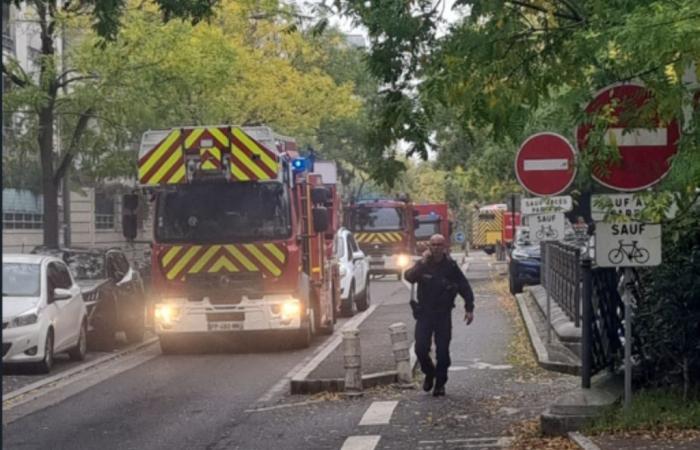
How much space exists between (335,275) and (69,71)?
7076 millimetres

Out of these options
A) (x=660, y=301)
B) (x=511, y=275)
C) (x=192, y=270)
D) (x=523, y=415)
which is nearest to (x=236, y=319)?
(x=192, y=270)

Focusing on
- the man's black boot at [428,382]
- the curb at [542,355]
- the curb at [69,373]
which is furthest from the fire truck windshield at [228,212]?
the man's black boot at [428,382]

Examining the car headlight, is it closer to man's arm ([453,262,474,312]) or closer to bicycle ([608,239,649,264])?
man's arm ([453,262,474,312])

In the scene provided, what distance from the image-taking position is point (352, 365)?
1385 cm

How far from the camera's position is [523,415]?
12141 mm

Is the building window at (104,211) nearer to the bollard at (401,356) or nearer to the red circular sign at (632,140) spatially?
the bollard at (401,356)

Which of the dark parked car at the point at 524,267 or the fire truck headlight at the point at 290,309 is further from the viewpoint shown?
the dark parked car at the point at 524,267

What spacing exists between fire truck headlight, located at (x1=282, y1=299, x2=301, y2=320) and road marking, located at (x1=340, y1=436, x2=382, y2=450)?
744cm

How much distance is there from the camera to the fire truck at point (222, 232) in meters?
18.3

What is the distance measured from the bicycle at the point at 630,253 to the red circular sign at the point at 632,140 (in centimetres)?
64

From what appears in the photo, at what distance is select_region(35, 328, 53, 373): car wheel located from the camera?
17.2 meters

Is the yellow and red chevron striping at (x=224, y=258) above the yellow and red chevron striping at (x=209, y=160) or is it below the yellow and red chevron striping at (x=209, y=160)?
below

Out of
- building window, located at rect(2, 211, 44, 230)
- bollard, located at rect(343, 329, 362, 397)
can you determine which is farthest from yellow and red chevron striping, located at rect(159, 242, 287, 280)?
building window, located at rect(2, 211, 44, 230)

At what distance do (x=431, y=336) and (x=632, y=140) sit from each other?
5.15 meters
